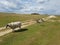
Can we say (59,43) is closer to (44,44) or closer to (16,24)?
(44,44)

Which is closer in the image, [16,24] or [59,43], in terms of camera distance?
[59,43]

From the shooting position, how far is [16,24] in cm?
3528

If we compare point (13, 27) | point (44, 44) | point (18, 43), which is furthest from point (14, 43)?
point (13, 27)

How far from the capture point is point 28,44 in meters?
22.8

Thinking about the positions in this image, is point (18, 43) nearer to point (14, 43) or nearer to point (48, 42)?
point (14, 43)

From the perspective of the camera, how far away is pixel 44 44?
2277 cm

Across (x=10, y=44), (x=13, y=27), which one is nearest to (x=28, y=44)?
(x=10, y=44)

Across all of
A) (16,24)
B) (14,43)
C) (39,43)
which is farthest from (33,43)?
(16,24)

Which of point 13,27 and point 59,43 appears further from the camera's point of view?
point 13,27

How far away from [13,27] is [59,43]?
1408cm

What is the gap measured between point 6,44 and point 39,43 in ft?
14.3

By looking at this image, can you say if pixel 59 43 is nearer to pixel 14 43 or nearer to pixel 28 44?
pixel 28 44

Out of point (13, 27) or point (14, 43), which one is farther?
point (13, 27)

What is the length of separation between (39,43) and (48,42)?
1.34 m
